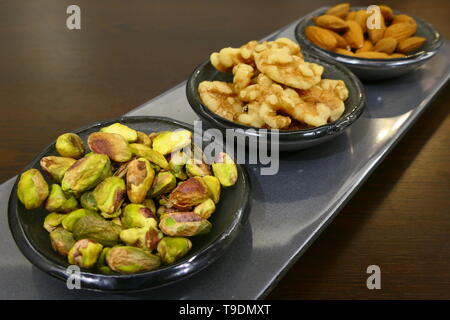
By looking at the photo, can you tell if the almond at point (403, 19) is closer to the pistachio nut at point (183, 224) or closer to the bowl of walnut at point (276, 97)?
the bowl of walnut at point (276, 97)

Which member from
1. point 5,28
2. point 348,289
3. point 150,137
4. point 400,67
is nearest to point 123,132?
point 150,137

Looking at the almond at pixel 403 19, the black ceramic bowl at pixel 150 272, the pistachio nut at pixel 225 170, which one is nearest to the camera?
the black ceramic bowl at pixel 150 272

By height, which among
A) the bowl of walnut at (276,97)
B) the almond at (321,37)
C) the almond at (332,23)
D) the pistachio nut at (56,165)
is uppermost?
the almond at (332,23)

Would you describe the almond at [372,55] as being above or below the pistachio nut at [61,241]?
above

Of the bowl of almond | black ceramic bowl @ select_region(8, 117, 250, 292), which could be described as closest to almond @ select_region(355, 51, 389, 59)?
the bowl of almond

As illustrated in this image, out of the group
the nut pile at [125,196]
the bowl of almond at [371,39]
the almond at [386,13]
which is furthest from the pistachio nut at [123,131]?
the almond at [386,13]

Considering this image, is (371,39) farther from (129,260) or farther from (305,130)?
(129,260)

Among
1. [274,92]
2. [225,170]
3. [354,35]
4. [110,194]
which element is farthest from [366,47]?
[110,194]
